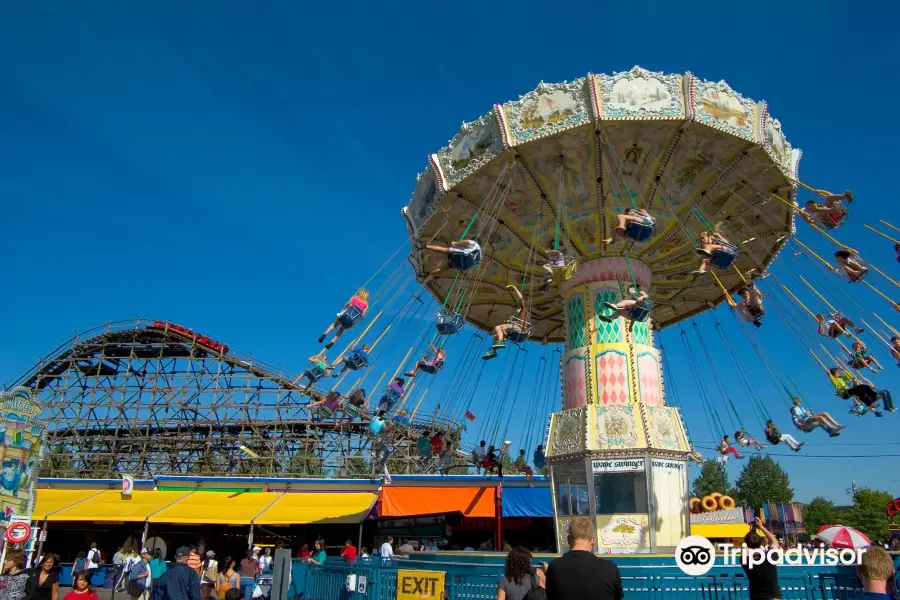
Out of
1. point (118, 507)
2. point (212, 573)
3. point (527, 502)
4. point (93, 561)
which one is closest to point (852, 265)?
point (527, 502)

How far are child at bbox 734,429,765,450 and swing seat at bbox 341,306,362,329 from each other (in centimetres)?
883

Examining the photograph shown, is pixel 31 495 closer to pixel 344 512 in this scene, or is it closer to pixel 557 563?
pixel 344 512

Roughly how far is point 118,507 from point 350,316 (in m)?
14.4

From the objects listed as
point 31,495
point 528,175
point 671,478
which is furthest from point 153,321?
point 671,478

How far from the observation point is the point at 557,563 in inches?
148

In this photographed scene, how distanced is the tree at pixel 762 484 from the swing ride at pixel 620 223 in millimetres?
43582

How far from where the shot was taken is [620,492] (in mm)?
11883

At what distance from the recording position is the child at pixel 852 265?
11180mm

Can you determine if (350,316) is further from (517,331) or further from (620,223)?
(620,223)

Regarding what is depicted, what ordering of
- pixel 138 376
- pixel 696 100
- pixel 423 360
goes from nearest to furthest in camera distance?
pixel 696 100, pixel 423 360, pixel 138 376

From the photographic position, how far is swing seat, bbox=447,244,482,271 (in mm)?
11031

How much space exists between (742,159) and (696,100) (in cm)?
179

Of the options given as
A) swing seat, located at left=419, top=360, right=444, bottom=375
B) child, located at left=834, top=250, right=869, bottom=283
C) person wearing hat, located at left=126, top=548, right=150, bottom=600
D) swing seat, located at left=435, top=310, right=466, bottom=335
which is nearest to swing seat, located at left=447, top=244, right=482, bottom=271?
swing seat, located at left=435, top=310, right=466, bottom=335

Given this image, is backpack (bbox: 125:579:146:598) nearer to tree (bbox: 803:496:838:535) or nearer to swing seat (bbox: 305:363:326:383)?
swing seat (bbox: 305:363:326:383)
